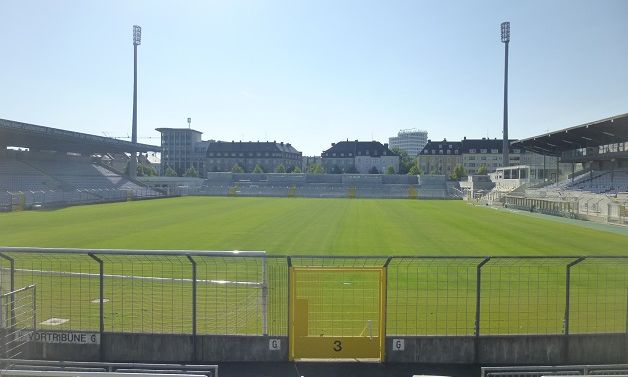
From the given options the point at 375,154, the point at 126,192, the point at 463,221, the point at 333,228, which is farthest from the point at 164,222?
the point at 375,154

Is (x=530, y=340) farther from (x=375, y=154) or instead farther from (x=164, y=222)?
(x=375, y=154)

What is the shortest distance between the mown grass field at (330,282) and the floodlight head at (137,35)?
62.0 metres

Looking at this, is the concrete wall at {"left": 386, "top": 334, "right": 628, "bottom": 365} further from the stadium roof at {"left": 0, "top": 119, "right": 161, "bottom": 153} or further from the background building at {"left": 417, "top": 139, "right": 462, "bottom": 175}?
the background building at {"left": 417, "top": 139, "right": 462, "bottom": 175}

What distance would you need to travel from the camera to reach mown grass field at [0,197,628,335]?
361 inches

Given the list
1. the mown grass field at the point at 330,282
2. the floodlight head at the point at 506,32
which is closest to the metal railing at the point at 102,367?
the mown grass field at the point at 330,282

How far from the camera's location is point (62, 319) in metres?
9.23

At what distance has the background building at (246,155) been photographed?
154 metres

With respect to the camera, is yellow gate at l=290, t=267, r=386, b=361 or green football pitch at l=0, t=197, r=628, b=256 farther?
green football pitch at l=0, t=197, r=628, b=256

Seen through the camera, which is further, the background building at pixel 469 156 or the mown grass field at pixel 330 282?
the background building at pixel 469 156

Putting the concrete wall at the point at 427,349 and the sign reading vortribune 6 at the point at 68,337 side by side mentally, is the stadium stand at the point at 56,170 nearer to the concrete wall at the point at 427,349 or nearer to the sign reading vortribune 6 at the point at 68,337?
the sign reading vortribune 6 at the point at 68,337

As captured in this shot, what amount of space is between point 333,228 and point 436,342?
70.7ft

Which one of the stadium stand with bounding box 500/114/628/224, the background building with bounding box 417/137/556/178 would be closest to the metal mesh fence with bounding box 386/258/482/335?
the stadium stand with bounding box 500/114/628/224

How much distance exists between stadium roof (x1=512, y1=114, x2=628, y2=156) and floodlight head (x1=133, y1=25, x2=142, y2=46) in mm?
68587

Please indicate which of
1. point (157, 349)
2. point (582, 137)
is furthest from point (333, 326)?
point (582, 137)
